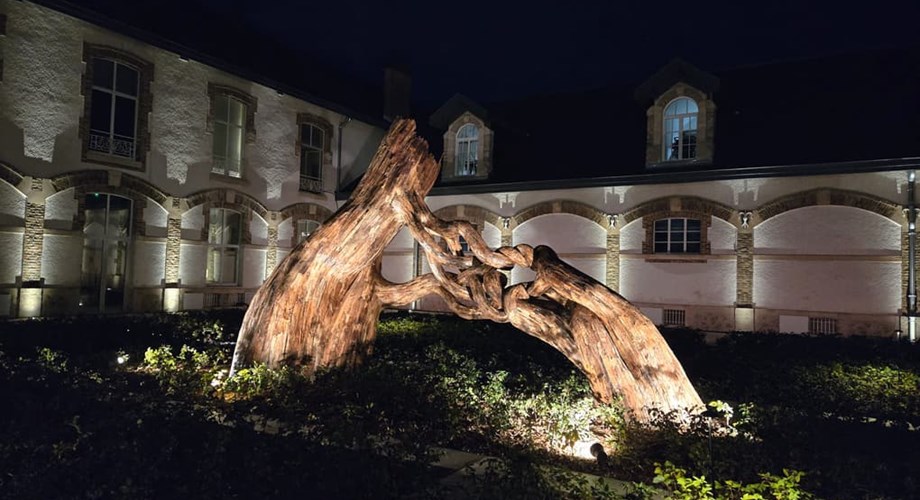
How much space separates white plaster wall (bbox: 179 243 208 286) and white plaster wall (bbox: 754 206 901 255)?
15.5 metres

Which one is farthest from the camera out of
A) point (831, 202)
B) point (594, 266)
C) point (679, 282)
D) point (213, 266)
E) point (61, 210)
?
point (213, 266)

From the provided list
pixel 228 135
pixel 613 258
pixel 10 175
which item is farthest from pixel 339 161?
pixel 10 175

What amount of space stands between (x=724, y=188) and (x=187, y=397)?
14.8 metres

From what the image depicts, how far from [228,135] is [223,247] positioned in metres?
3.51

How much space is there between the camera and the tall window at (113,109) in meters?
16.1

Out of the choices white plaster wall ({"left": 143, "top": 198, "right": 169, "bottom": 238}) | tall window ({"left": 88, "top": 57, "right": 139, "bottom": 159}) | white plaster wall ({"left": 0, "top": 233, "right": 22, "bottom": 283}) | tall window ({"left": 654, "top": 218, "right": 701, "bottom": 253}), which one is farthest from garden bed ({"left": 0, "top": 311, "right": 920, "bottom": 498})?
tall window ({"left": 654, "top": 218, "right": 701, "bottom": 253})

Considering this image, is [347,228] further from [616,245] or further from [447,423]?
[616,245]

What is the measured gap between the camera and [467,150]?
2161 centimetres

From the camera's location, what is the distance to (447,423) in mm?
6215

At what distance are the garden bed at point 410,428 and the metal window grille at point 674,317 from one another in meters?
6.84

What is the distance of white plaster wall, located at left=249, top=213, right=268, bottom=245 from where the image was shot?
20.1 m

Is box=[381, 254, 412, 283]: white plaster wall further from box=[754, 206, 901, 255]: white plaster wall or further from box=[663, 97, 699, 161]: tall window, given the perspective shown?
box=[754, 206, 901, 255]: white plaster wall

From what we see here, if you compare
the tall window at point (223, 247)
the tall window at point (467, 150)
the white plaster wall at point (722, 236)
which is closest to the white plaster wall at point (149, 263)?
the tall window at point (223, 247)

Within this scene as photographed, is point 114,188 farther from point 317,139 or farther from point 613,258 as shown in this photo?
point 613,258
